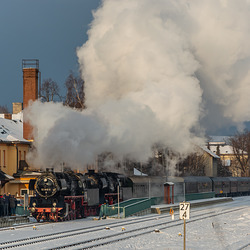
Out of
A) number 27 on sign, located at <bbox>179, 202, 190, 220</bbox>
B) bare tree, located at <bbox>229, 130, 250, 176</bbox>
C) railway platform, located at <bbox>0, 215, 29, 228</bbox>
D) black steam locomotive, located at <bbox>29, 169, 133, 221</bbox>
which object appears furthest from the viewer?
bare tree, located at <bbox>229, 130, 250, 176</bbox>

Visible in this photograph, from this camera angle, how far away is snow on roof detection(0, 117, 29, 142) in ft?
161

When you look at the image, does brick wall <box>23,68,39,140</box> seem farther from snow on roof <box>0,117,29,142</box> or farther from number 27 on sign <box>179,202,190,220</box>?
number 27 on sign <box>179,202,190,220</box>

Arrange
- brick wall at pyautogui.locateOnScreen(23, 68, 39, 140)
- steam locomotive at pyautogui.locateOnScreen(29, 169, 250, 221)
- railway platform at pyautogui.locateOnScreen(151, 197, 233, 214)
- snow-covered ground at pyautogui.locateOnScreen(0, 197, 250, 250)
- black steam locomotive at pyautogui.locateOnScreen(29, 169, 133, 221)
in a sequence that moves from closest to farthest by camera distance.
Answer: snow-covered ground at pyautogui.locateOnScreen(0, 197, 250, 250)
black steam locomotive at pyautogui.locateOnScreen(29, 169, 133, 221)
steam locomotive at pyautogui.locateOnScreen(29, 169, 250, 221)
railway platform at pyautogui.locateOnScreen(151, 197, 233, 214)
brick wall at pyautogui.locateOnScreen(23, 68, 39, 140)

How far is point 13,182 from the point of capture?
48.2m

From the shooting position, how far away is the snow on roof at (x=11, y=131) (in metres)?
49.1

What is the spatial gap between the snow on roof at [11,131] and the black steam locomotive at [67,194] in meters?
15.7

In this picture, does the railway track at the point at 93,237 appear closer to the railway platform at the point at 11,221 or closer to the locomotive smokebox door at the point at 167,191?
the railway platform at the point at 11,221

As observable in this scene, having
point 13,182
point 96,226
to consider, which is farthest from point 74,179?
point 13,182

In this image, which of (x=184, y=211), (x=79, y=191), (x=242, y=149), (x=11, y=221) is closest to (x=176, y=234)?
(x=184, y=211)

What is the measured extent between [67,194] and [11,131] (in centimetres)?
2208

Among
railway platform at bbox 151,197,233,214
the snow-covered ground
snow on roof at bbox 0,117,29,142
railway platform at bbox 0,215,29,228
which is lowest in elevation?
the snow-covered ground

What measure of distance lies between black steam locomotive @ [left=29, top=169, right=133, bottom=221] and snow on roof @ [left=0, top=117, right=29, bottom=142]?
1572 cm

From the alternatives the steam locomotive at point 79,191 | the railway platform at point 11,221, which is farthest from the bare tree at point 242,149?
the railway platform at point 11,221

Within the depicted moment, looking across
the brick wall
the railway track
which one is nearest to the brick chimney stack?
the brick wall
